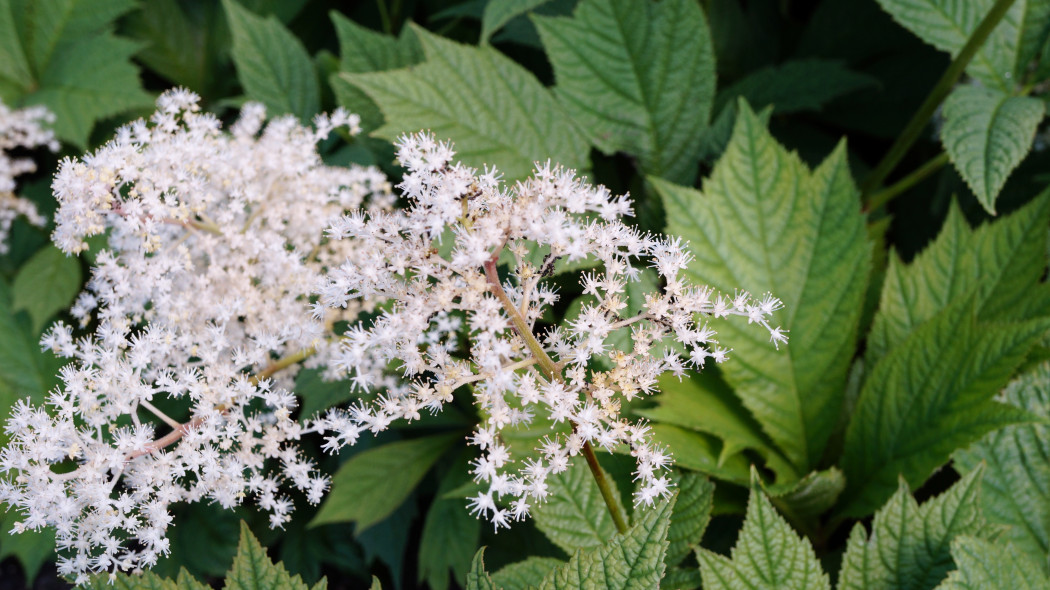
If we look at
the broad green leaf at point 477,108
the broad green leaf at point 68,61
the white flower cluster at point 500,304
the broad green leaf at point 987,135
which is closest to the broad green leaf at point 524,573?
the white flower cluster at point 500,304

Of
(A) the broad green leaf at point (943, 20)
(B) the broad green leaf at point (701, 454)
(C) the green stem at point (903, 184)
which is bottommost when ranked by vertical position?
(B) the broad green leaf at point (701, 454)

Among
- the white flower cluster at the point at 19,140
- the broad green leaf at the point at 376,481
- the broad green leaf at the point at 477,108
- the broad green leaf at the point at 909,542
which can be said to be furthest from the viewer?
the white flower cluster at the point at 19,140

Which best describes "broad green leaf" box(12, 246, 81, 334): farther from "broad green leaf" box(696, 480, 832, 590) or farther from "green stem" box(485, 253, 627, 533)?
"broad green leaf" box(696, 480, 832, 590)

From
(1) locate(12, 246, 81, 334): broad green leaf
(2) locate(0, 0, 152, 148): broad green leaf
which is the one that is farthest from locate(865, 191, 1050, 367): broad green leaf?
(1) locate(12, 246, 81, 334): broad green leaf

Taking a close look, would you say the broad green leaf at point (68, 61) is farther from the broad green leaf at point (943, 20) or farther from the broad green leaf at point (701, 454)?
the broad green leaf at point (943, 20)

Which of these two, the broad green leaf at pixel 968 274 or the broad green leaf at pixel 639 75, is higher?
the broad green leaf at pixel 639 75

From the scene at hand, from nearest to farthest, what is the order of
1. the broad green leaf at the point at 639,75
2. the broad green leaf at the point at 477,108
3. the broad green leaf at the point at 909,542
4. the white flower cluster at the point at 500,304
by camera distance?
the white flower cluster at the point at 500,304 < the broad green leaf at the point at 909,542 < the broad green leaf at the point at 477,108 < the broad green leaf at the point at 639,75

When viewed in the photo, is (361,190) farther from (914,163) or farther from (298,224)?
(914,163)

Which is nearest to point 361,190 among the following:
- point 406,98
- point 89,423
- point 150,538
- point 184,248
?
point 406,98
